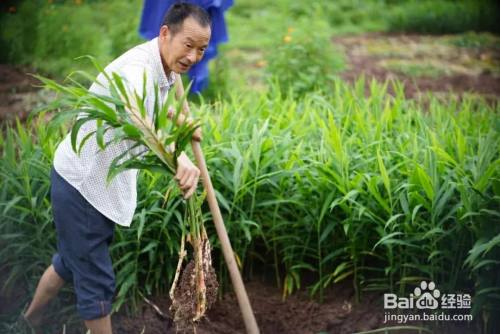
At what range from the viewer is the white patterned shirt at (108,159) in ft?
8.15

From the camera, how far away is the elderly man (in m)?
2.46

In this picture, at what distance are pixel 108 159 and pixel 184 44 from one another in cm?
45

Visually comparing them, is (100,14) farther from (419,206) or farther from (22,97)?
(419,206)

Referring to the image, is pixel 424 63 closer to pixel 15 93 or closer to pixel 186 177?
pixel 15 93

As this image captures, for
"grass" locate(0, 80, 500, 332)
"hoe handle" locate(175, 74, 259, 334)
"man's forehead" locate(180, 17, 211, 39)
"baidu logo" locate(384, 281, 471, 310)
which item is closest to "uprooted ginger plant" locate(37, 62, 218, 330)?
"hoe handle" locate(175, 74, 259, 334)

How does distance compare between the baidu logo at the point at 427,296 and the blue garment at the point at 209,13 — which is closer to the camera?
the baidu logo at the point at 427,296

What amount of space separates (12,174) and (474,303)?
1.90 metres

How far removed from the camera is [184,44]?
2475 millimetres

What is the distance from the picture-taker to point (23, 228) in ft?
10.3

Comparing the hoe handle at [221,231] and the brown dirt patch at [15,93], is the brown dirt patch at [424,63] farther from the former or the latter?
the hoe handle at [221,231]

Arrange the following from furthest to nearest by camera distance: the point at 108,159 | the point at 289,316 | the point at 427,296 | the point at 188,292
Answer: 1. the point at 289,316
2. the point at 427,296
3. the point at 188,292
4. the point at 108,159

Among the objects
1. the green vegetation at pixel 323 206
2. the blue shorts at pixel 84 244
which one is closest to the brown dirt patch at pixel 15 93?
Answer: the green vegetation at pixel 323 206

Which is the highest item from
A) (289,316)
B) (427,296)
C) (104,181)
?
(104,181)

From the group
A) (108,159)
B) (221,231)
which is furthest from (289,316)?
(108,159)
